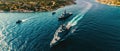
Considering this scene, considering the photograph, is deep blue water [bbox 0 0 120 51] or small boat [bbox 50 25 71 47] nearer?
deep blue water [bbox 0 0 120 51]

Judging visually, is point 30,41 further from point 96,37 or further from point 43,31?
point 96,37

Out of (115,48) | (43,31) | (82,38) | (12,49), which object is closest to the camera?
(115,48)

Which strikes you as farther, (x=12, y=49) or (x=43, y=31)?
(x=43, y=31)

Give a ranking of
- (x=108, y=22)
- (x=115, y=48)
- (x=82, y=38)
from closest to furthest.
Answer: (x=115, y=48)
(x=82, y=38)
(x=108, y=22)

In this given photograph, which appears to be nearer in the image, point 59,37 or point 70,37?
point 59,37

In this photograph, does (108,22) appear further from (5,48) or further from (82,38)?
(5,48)

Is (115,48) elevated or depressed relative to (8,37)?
elevated

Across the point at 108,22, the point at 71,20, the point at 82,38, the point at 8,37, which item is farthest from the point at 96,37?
the point at 8,37

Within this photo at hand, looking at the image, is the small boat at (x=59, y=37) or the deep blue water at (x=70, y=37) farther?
the small boat at (x=59, y=37)

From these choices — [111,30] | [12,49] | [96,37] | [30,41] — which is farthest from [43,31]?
[111,30]
